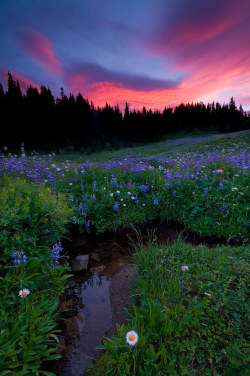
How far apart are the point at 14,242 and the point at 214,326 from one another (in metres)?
2.61

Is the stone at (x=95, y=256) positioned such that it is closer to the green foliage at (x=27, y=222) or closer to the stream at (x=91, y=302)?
the stream at (x=91, y=302)

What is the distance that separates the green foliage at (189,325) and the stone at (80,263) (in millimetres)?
1165

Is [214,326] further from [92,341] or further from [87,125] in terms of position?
[87,125]

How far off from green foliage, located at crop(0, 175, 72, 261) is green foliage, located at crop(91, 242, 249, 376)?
5.29 feet

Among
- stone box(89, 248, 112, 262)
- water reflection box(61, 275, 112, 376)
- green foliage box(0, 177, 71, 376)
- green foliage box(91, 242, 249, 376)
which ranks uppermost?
green foliage box(0, 177, 71, 376)

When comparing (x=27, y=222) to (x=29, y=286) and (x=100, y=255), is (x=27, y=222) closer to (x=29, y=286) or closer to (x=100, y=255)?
(x=29, y=286)

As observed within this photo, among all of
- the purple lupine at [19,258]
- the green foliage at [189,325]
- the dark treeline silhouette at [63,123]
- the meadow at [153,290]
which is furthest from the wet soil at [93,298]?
the dark treeline silhouette at [63,123]

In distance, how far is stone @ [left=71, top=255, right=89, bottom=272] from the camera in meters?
3.36

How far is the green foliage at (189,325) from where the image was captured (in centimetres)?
161

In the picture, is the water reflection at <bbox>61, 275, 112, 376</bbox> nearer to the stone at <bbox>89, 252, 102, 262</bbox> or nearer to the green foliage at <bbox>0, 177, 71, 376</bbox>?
the green foliage at <bbox>0, 177, 71, 376</bbox>

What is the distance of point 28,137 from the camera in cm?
3675

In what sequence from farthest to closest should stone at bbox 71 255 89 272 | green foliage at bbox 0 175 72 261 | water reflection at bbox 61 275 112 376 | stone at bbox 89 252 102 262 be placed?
stone at bbox 89 252 102 262
stone at bbox 71 255 89 272
green foliage at bbox 0 175 72 261
water reflection at bbox 61 275 112 376

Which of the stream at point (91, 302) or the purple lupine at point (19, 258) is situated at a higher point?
the purple lupine at point (19, 258)

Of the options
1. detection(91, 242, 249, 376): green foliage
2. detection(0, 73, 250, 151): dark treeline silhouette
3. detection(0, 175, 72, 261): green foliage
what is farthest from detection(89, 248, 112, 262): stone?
detection(0, 73, 250, 151): dark treeline silhouette
